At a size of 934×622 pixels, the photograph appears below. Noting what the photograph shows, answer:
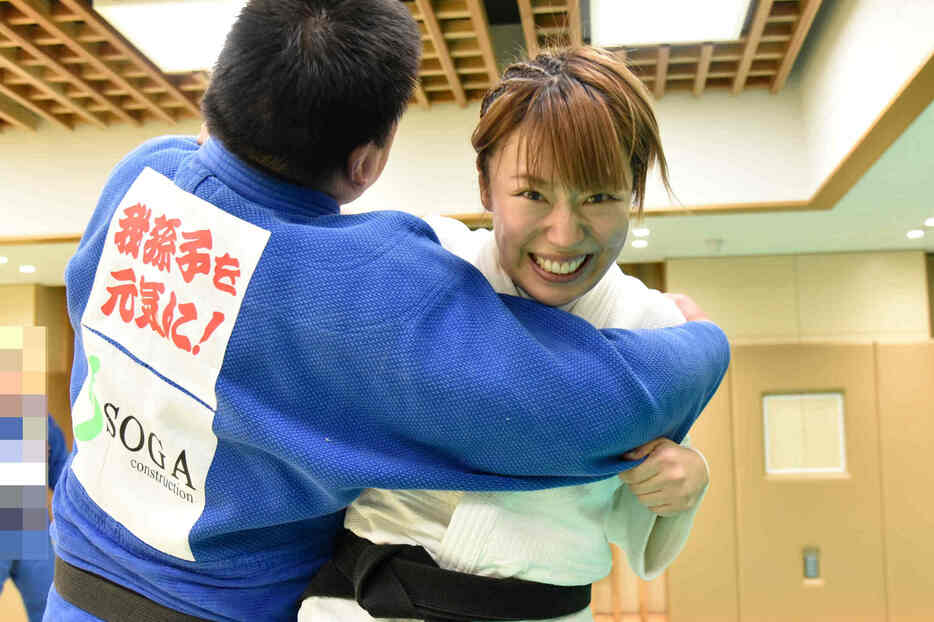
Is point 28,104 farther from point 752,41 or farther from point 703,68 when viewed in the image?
point 752,41

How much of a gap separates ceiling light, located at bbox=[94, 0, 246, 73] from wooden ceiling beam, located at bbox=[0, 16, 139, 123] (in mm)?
423

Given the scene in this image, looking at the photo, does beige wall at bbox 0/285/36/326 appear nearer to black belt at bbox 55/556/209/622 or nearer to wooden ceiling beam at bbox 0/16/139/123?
wooden ceiling beam at bbox 0/16/139/123

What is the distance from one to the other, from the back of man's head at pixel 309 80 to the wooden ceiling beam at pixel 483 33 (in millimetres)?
2146

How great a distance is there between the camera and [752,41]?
3.10 meters

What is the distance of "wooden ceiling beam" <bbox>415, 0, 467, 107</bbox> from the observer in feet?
9.27

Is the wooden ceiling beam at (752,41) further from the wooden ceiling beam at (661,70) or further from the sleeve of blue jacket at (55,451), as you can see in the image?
the sleeve of blue jacket at (55,451)

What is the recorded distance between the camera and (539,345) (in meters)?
0.76

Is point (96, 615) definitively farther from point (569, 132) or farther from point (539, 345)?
point (569, 132)

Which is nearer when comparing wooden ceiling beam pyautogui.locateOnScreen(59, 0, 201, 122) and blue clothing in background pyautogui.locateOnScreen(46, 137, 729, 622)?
blue clothing in background pyautogui.locateOnScreen(46, 137, 729, 622)

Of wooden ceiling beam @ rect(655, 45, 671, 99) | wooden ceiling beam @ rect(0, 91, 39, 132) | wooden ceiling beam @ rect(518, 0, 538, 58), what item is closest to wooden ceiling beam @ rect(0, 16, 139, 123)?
wooden ceiling beam @ rect(0, 91, 39, 132)

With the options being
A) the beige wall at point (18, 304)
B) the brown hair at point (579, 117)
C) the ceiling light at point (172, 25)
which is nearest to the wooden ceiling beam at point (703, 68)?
the ceiling light at point (172, 25)

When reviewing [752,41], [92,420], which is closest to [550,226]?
[92,420]

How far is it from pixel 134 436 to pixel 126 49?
2.75 m

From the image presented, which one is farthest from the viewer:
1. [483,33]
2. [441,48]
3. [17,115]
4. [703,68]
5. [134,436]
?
[17,115]
